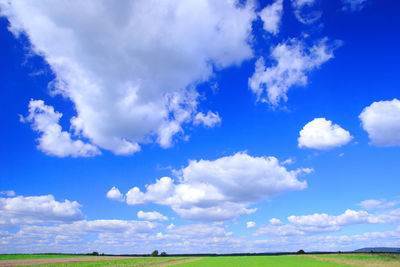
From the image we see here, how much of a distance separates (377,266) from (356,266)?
5346 millimetres

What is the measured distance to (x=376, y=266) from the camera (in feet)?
233

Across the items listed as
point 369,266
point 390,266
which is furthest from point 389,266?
point 369,266

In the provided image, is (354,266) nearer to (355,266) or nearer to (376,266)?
(355,266)

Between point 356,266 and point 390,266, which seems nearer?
point 390,266

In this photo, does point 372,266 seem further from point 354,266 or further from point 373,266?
point 354,266

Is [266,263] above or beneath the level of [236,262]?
above

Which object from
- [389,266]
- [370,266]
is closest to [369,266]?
[370,266]

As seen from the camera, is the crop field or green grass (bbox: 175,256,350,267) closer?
the crop field

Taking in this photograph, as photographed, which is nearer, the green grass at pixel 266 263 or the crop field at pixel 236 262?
the crop field at pixel 236 262

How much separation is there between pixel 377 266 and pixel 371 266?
190cm

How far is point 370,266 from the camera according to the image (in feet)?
232

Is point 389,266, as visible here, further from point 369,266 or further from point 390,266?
point 369,266

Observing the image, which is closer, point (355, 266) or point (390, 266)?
point (390, 266)

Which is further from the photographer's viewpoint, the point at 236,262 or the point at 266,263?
the point at 236,262
